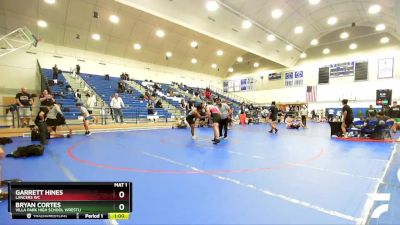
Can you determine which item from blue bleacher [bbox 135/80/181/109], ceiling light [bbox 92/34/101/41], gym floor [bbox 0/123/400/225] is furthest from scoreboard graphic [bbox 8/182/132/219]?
ceiling light [bbox 92/34/101/41]

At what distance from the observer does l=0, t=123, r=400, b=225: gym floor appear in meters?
2.43

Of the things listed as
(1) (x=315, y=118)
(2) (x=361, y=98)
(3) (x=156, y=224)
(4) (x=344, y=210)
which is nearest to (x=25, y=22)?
→ (3) (x=156, y=224)

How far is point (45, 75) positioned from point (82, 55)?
→ 463 cm

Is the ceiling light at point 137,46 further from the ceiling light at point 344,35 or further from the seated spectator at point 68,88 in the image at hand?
the ceiling light at point 344,35

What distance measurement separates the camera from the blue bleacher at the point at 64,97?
13323 millimetres

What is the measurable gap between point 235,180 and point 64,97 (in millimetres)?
14895

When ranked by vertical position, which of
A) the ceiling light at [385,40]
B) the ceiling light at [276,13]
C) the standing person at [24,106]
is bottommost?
the standing person at [24,106]

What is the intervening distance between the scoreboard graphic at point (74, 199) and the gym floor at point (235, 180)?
0.95 metres

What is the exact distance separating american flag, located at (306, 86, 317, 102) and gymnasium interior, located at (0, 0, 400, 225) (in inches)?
4.7

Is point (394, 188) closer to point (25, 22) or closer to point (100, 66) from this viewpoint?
point (25, 22)

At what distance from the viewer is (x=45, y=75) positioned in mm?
17109

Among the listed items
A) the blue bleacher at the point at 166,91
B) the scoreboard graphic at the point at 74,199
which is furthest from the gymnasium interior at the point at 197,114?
the blue bleacher at the point at 166,91

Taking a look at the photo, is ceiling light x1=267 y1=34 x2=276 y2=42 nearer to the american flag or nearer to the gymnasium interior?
the gymnasium interior

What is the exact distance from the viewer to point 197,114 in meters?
8.65
